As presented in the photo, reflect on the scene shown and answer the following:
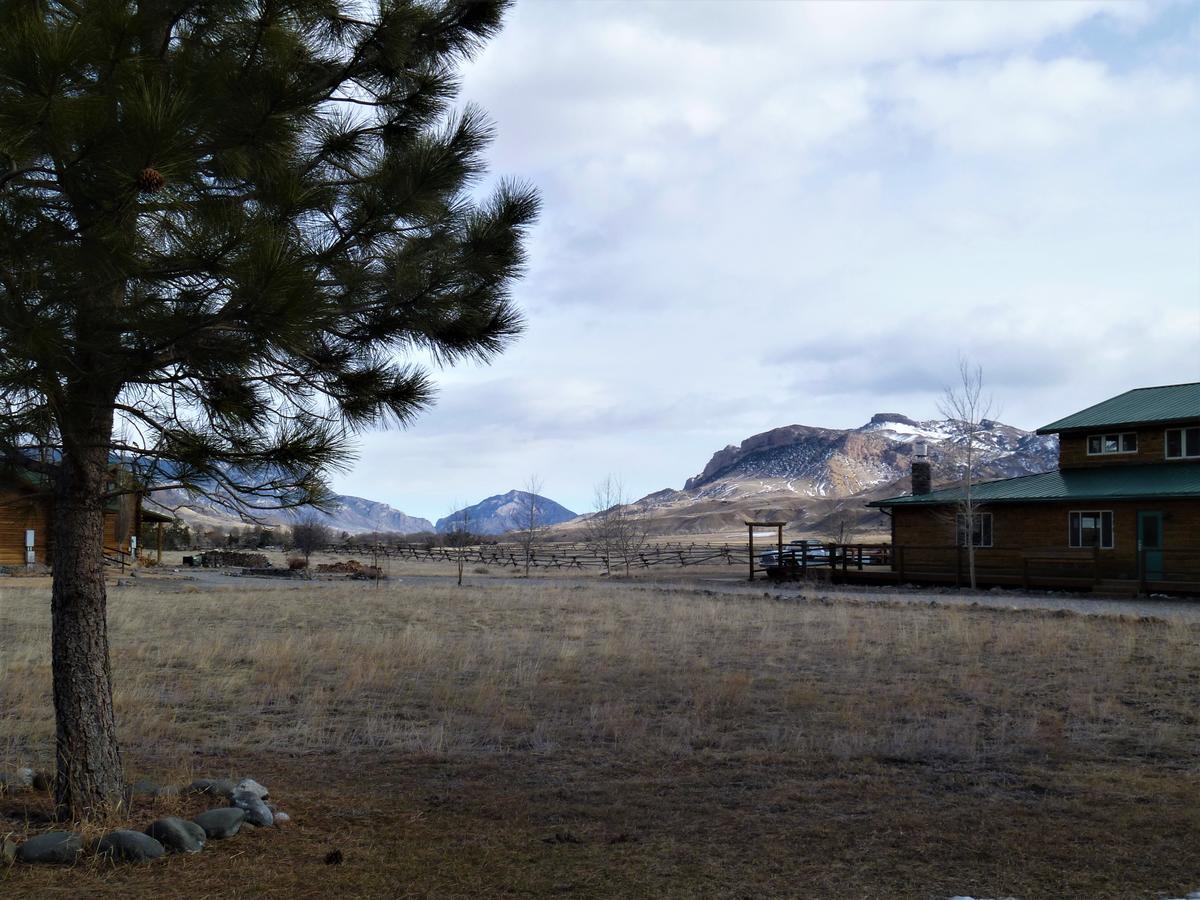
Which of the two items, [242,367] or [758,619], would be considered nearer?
[242,367]

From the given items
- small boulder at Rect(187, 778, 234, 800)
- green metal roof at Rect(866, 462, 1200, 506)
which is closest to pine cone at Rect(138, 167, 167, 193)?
small boulder at Rect(187, 778, 234, 800)

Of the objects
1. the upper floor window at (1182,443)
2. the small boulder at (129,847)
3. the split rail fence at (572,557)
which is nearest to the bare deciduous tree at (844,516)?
the split rail fence at (572,557)

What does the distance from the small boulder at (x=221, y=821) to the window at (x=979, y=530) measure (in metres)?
29.9

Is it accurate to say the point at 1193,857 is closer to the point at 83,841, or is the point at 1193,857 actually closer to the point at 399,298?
the point at 399,298

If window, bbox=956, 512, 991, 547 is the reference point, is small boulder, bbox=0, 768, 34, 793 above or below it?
below

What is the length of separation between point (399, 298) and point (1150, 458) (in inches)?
1210

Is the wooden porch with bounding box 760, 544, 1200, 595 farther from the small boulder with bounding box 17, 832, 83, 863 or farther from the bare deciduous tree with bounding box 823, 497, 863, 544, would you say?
the bare deciduous tree with bounding box 823, 497, 863, 544

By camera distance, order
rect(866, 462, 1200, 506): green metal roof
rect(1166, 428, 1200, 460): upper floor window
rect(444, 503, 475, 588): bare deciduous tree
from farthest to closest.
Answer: rect(444, 503, 475, 588): bare deciduous tree
rect(1166, 428, 1200, 460): upper floor window
rect(866, 462, 1200, 506): green metal roof

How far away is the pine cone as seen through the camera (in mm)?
4332

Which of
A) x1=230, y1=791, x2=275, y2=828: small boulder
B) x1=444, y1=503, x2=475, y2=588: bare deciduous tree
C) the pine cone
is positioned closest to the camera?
the pine cone

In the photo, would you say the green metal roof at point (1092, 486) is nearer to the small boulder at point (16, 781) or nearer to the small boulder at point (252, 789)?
the small boulder at point (252, 789)

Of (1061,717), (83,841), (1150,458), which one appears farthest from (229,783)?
(1150,458)

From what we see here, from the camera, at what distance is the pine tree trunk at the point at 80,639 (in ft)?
18.5

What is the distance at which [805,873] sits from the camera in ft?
16.8
